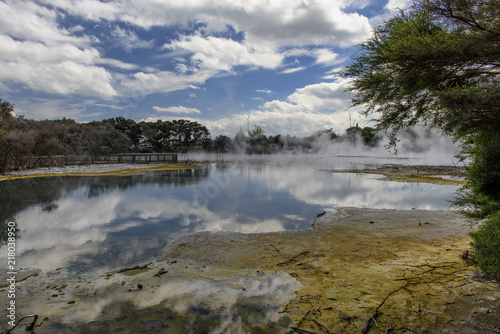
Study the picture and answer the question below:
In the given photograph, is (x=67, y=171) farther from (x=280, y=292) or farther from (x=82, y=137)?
(x=280, y=292)

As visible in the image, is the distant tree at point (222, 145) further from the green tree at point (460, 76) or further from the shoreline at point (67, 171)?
the green tree at point (460, 76)

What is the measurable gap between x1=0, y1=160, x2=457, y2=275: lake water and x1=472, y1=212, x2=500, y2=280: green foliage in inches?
200

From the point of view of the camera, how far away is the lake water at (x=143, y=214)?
7.00 meters

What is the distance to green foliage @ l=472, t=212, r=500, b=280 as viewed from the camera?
4238 millimetres

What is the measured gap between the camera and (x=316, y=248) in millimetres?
7023

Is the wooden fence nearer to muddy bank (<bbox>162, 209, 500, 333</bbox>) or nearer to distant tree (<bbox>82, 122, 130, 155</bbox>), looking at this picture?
distant tree (<bbox>82, 122, 130, 155</bbox>)

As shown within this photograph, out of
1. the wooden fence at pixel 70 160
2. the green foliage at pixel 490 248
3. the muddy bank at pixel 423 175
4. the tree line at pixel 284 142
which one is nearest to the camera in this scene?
the green foliage at pixel 490 248

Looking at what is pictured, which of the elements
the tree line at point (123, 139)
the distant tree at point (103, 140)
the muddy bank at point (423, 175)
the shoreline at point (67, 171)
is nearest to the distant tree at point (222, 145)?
the tree line at point (123, 139)

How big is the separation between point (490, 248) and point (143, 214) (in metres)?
10.8

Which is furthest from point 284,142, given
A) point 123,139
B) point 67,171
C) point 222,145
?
point 67,171

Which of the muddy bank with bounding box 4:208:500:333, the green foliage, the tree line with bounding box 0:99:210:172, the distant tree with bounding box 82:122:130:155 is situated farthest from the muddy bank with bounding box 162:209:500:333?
the distant tree with bounding box 82:122:130:155

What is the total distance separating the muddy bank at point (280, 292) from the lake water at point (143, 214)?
122cm

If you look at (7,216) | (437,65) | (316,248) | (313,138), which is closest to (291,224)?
(316,248)

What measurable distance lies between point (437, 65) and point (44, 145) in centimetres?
4318
